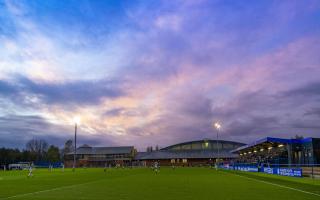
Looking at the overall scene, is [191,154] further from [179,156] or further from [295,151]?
[295,151]

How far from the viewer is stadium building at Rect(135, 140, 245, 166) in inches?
6988

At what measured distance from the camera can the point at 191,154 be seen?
184125mm

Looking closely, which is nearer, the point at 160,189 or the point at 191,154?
the point at 160,189

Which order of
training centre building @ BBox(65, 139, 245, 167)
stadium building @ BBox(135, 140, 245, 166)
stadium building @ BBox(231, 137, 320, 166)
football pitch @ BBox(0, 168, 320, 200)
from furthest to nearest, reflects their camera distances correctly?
training centre building @ BBox(65, 139, 245, 167) → stadium building @ BBox(135, 140, 245, 166) → stadium building @ BBox(231, 137, 320, 166) → football pitch @ BBox(0, 168, 320, 200)

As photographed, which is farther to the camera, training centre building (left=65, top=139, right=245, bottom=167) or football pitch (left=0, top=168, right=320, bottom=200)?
training centre building (left=65, top=139, right=245, bottom=167)

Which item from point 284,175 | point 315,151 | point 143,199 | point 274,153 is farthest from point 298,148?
point 143,199

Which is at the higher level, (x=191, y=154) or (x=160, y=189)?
(x=191, y=154)

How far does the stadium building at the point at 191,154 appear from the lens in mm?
177500

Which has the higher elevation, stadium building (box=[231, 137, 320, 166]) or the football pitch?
stadium building (box=[231, 137, 320, 166])

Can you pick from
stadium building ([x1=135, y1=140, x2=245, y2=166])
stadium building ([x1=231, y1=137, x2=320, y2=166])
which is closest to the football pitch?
stadium building ([x1=231, y1=137, x2=320, y2=166])

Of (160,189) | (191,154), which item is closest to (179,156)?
(191,154)

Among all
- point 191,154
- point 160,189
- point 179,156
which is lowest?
point 160,189

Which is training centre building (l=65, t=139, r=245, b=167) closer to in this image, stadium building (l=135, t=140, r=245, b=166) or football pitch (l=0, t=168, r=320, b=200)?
stadium building (l=135, t=140, r=245, b=166)

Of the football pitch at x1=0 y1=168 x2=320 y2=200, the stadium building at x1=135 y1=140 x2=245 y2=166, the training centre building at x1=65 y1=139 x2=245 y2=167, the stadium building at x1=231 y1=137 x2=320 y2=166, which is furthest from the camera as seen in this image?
the training centre building at x1=65 y1=139 x2=245 y2=167
